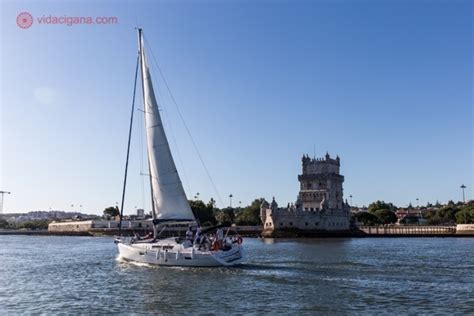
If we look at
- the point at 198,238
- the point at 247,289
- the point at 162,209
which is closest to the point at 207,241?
the point at 198,238

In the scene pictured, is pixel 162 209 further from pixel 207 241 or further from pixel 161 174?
pixel 207 241

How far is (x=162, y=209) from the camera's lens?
1811 inches

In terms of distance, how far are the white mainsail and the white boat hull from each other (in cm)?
247

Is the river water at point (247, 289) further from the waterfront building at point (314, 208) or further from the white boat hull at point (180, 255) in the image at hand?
the waterfront building at point (314, 208)

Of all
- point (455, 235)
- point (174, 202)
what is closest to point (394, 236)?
point (455, 235)

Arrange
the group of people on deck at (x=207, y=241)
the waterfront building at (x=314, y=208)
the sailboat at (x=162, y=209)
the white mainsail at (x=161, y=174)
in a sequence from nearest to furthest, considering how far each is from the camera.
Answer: the group of people on deck at (x=207, y=241)
the sailboat at (x=162, y=209)
the white mainsail at (x=161, y=174)
the waterfront building at (x=314, y=208)

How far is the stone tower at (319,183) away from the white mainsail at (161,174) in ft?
364

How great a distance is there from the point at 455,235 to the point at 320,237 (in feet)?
109

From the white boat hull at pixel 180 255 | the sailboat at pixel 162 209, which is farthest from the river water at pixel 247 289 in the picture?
the sailboat at pixel 162 209

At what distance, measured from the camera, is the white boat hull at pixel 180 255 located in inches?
1622

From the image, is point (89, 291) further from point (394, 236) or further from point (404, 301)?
point (394, 236)

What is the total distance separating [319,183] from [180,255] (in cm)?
12122

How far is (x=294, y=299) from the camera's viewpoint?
2809 cm

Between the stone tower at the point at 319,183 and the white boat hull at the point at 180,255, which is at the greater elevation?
the stone tower at the point at 319,183
